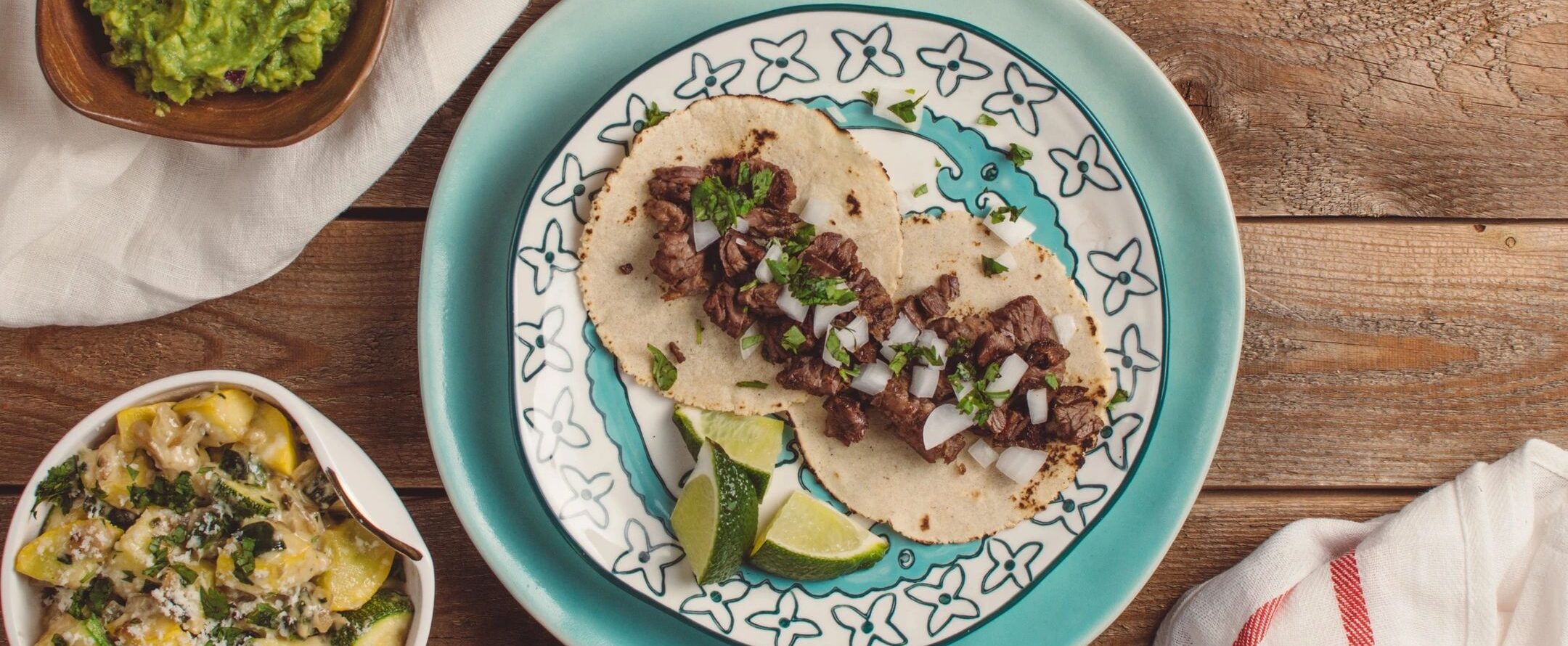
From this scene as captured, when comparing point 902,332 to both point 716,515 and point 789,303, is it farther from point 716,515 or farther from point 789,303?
point 716,515

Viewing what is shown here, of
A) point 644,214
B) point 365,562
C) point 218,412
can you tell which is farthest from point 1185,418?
point 218,412

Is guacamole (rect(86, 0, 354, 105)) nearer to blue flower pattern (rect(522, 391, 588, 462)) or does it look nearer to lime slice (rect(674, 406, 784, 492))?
blue flower pattern (rect(522, 391, 588, 462))

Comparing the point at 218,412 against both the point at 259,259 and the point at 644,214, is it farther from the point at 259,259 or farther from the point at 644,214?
the point at 644,214

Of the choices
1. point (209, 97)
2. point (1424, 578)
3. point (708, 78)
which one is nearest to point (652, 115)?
point (708, 78)

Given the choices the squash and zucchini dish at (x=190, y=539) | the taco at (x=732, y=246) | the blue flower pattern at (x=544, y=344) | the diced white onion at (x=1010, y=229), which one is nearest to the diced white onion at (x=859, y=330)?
the taco at (x=732, y=246)

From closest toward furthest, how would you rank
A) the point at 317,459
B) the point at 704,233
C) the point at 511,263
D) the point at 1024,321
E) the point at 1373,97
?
1. the point at 317,459
2. the point at 511,263
3. the point at 704,233
4. the point at 1024,321
5. the point at 1373,97

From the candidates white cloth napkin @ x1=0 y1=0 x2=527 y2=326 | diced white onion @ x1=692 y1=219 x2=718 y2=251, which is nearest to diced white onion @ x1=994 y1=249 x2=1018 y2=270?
diced white onion @ x1=692 y1=219 x2=718 y2=251

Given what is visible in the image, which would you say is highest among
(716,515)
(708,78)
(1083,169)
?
(708,78)
